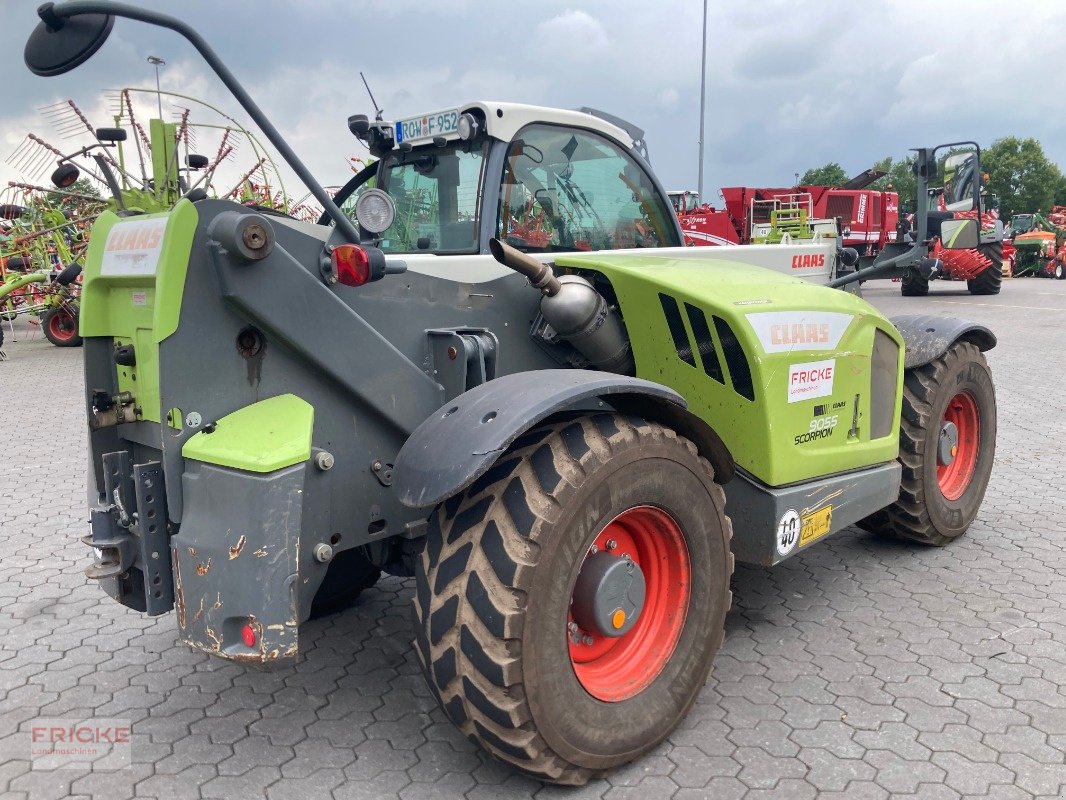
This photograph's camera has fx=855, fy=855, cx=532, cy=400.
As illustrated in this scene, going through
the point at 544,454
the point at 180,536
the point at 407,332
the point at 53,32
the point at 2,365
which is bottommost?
the point at 2,365

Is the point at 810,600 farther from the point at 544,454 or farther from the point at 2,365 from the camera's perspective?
the point at 2,365

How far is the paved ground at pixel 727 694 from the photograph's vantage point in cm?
276

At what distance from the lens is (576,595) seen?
2.76 m

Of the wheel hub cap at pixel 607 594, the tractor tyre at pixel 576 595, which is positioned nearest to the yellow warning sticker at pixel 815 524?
the tractor tyre at pixel 576 595

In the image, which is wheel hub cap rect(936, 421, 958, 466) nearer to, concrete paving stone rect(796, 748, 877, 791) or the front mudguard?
concrete paving stone rect(796, 748, 877, 791)

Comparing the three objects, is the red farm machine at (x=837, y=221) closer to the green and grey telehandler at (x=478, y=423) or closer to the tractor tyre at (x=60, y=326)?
the tractor tyre at (x=60, y=326)

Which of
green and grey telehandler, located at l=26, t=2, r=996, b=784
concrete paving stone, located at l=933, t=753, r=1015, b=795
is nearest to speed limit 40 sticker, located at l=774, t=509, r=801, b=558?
green and grey telehandler, located at l=26, t=2, r=996, b=784

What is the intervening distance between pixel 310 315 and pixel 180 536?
0.76 m

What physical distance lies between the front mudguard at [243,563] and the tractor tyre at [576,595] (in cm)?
41

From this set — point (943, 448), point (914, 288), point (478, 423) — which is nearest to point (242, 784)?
point (478, 423)

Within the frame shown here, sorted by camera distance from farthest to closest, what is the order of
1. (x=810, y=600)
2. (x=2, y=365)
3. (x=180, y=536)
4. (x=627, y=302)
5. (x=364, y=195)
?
(x=2, y=365) → (x=810, y=600) → (x=627, y=302) → (x=364, y=195) → (x=180, y=536)

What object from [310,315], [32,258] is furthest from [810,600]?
[32,258]

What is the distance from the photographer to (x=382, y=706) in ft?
10.7

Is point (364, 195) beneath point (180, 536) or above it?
above
